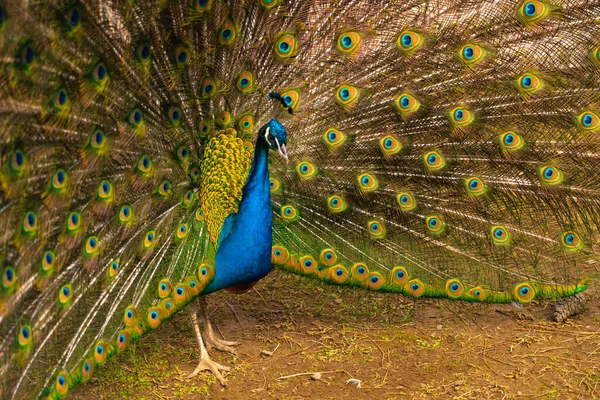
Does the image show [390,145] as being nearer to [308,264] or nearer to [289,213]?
[289,213]

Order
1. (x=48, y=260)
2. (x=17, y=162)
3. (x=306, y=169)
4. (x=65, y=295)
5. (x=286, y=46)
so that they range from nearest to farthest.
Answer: (x=17, y=162), (x=48, y=260), (x=65, y=295), (x=286, y=46), (x=306, y=169)

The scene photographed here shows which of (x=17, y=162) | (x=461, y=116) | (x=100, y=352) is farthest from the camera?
(x=461, y=116)

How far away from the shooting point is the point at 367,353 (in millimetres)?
3307

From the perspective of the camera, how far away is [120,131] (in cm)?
238

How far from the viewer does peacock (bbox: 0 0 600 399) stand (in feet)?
7.25

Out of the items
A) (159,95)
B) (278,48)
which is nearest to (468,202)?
(278,48)

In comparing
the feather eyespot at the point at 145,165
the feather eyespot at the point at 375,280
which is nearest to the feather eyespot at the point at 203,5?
the feather eyespot at the point at 145,165

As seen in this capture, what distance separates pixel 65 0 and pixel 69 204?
78 cm

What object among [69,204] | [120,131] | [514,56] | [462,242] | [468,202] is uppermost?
[514,56]

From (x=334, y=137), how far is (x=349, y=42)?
18.5 inches

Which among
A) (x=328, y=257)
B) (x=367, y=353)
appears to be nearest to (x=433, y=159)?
(x=328, y=257)

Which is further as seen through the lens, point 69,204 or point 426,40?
point 426,40

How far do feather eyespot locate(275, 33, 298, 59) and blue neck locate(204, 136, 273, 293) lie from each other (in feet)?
1.66

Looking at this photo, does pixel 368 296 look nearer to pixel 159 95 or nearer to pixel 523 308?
pixel 523 308
